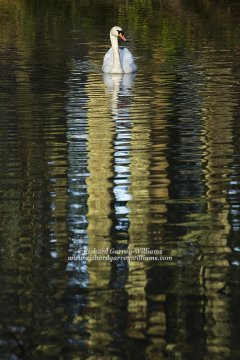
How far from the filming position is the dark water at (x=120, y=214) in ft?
22.3

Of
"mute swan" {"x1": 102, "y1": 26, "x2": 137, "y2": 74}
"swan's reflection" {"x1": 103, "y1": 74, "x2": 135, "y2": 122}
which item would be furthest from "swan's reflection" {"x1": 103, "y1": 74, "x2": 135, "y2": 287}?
"mute swan" {"x1": 102, "y1": 26, "x2": 137, "y2": 74}

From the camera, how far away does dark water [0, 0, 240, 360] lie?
6785 mm

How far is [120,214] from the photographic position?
9.73m

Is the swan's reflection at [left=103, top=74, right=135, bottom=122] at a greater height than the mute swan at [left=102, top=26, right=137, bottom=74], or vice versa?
the mute swan at [left=102, top=26, right=137, bottom=74]

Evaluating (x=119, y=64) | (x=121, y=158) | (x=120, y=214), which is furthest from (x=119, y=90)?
(x=120, y=214)

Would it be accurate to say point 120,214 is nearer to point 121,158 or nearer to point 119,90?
point 121,158

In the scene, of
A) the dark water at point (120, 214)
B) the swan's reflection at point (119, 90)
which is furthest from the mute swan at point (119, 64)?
the dark water at point (120, 214)

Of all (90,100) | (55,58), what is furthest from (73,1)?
(90,100)

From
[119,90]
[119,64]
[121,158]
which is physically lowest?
[121,158]

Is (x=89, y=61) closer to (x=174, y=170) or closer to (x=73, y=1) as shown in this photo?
(x=174, y=170)

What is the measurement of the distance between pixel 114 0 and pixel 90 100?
106 ft

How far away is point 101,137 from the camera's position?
46.2 ft

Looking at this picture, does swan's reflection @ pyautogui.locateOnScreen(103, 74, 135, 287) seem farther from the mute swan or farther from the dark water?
the mute swan

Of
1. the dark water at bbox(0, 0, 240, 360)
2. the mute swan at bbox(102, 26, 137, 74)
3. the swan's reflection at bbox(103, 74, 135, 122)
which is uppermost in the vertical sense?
the mute swan at bbox(102, 26, 137, 74)
